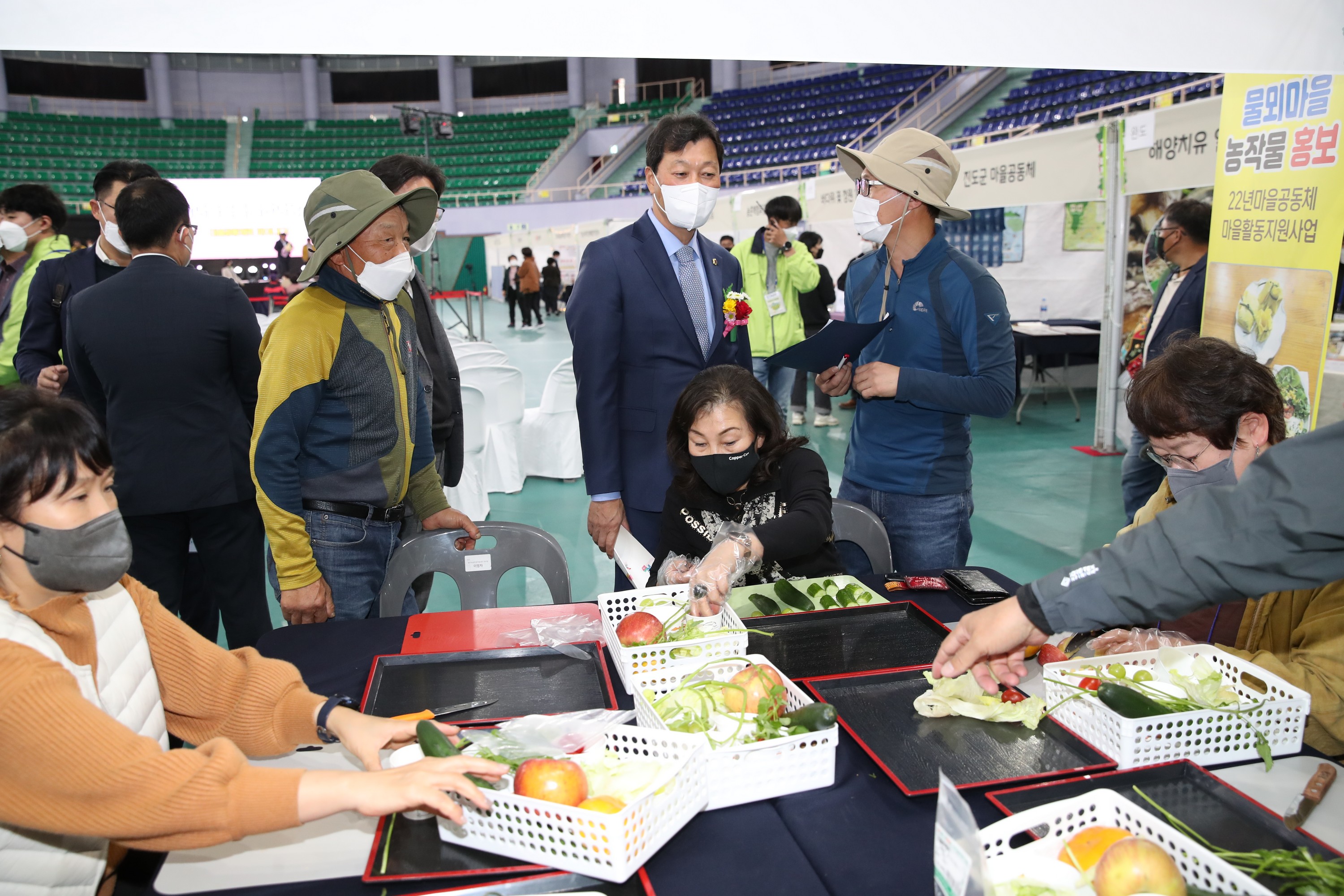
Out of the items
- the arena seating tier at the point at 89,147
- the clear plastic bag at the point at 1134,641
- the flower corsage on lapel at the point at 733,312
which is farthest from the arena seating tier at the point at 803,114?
the clear plastic bag at the point at 1134,641

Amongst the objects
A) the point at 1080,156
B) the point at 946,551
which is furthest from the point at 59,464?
the point at 1080,156

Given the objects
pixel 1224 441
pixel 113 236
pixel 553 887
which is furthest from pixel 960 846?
pixel 113 236

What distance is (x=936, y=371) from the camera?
2287 mm

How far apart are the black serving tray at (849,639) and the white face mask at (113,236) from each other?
8.12ft

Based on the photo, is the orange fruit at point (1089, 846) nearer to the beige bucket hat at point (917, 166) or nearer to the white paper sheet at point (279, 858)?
the white paper sheet at point (279, 858)

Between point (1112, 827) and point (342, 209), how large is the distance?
6.21 feet

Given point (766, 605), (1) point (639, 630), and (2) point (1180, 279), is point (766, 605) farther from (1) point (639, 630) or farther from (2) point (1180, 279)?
(2) point (1180, 279)

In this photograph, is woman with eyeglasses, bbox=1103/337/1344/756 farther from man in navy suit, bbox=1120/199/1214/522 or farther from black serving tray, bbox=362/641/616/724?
man in navy suit, bbox=1120/199/1214/522

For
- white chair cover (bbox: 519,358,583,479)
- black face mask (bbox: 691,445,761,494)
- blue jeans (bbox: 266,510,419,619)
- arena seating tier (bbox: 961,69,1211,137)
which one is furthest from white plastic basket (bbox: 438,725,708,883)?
arena seating tier (bbox: 961,69,1211,137)

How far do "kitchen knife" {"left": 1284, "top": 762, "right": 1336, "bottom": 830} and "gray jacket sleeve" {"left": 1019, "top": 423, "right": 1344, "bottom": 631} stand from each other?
0.27 m

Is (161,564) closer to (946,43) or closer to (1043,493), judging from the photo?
(946,43)

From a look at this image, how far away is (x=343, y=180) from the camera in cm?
208

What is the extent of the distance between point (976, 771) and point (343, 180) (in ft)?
6.03

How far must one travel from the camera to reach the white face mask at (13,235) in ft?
10.4
